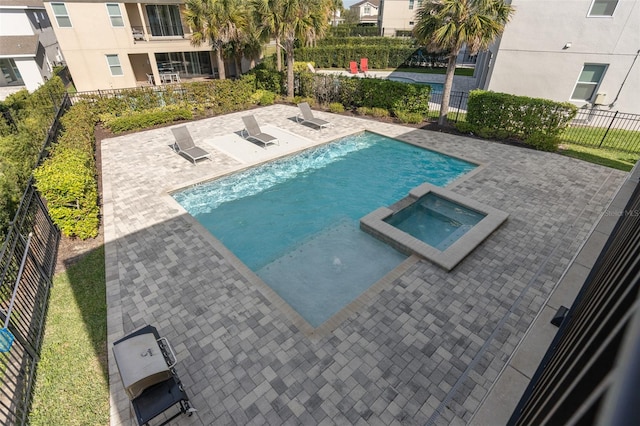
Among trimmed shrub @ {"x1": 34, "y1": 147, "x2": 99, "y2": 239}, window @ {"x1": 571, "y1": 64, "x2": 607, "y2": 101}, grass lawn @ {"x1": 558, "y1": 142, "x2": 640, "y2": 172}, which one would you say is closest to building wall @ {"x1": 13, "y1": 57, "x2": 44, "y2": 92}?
trimmed shrub @ {"x1": 34, "y1": 147, "x2": 99, "y2": 239}

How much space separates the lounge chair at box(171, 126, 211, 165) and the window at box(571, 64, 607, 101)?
1908 cm

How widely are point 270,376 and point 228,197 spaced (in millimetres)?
7689

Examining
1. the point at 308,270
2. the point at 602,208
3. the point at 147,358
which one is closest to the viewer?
the point at 147,358

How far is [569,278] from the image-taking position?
17.2ft

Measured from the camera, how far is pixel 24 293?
22.9 ft

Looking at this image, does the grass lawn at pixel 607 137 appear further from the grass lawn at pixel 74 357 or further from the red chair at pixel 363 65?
the red chair at pixel 363 65

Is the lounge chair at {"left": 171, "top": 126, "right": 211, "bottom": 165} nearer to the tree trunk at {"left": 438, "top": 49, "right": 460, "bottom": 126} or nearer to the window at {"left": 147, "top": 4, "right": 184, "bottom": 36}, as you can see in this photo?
the tree trunk at {"left": 438, "top": 49, "right": 460, "bottom": 126}

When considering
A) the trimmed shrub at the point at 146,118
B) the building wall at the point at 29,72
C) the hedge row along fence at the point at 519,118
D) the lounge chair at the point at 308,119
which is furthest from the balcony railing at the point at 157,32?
the hedge row along fence at the point at 519,118

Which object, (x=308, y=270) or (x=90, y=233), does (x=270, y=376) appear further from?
(x=90, y=233)

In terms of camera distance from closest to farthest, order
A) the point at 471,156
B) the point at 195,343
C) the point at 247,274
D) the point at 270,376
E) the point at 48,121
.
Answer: the point at 270,376 < the point at 195,343 < the point at 247,274 < the point at 471,156 < the point at 48,121

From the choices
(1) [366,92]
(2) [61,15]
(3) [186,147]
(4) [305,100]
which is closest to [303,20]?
(4) [305,100]

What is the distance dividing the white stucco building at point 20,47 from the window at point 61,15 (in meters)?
12.0

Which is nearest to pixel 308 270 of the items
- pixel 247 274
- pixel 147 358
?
pixel 247 274

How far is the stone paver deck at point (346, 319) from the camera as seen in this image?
5.58 metres
